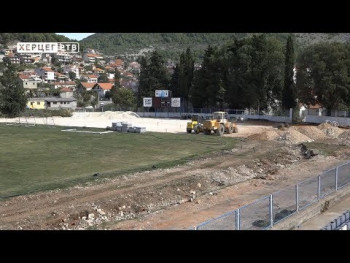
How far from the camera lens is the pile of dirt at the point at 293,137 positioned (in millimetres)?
40528

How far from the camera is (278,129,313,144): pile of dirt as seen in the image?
1596 inches

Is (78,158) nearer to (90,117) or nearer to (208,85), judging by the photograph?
(90,117)

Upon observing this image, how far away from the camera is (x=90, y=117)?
75.8 meters

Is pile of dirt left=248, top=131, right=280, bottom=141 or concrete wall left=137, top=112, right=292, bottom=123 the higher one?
concrete wall left=137, top=112, right=292, bottom=123

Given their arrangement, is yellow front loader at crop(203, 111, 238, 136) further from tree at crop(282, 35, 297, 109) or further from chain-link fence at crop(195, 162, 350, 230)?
chain-link fence at crop(195, 162, 350, 230)

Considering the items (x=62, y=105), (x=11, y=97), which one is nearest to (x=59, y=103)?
(x=62, y=105)

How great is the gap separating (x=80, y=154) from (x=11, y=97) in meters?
46.9

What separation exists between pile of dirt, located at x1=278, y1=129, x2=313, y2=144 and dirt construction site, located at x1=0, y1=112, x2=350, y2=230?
4.90 m

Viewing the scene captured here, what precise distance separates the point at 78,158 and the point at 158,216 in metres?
13.3

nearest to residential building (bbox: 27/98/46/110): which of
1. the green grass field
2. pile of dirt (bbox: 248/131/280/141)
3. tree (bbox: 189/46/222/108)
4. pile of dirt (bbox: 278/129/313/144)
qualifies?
tree (bbox: 189/46/222/108)

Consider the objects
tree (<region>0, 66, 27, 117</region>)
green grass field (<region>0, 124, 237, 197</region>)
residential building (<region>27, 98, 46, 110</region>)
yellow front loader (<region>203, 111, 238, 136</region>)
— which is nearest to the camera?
green grass field (<region>0, 124, 237, 197</region>)

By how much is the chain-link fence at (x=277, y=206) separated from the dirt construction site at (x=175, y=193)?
2.22 metres

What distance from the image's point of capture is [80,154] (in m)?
31.0
